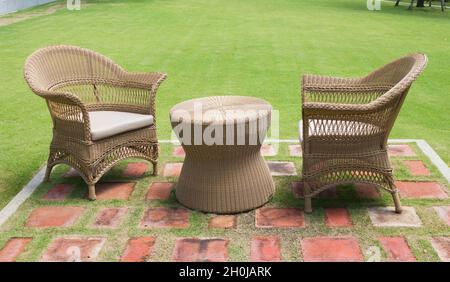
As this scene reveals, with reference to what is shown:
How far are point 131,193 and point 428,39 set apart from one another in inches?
421

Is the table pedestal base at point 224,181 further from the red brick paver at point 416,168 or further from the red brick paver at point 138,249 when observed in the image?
the red brick paver at point 416,168

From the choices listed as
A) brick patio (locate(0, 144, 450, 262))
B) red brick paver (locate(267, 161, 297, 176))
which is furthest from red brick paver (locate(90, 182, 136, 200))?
red brick paver (locate(267, 161, 297, 176))

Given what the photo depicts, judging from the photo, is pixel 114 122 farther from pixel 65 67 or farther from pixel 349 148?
pixel 349 148

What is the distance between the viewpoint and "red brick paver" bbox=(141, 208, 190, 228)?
3514 mm

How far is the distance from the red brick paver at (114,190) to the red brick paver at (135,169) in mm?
212

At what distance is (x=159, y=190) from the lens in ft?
13.5

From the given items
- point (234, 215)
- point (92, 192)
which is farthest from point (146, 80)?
point (234, 215)

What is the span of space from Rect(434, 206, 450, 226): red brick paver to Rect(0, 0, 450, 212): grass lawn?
1209 mm

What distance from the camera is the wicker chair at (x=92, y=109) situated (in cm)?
392

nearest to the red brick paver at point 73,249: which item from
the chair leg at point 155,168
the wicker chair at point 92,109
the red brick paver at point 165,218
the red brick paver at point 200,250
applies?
the red brick paver at point 165,218

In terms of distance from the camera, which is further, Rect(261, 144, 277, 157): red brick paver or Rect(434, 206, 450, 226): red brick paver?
Rect(261, 144, 277, 157): red brick paver

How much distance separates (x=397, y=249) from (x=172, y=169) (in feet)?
6.96

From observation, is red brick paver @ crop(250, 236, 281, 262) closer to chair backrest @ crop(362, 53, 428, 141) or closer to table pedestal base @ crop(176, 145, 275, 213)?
table pedestal base @ crop(176, 145, 275, 213)

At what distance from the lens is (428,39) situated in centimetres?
1258
